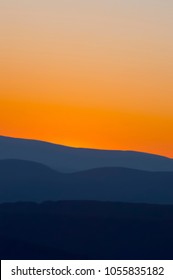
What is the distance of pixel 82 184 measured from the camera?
53062mm

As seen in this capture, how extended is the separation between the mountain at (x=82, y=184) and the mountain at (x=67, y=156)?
2.75 ft

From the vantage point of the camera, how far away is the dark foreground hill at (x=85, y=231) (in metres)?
37.3

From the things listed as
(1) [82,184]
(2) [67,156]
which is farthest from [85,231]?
(2) [67,156]

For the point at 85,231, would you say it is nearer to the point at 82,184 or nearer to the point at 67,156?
the point at 82,184

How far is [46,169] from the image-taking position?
56.2m

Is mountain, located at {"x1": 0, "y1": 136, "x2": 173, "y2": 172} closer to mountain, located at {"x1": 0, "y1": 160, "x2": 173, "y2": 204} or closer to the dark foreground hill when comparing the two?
mountain, located at {"x1": 0, "y1": 160, "x2": 173, "y2": 204}

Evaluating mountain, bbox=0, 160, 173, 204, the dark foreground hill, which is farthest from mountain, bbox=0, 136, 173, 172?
the dark foreground hill

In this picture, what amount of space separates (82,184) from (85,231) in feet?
37.8

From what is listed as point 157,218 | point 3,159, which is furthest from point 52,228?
point 3,159

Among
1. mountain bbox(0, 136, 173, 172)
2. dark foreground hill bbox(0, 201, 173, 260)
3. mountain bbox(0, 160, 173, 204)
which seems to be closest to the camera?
dark foreground hill bbox(0, 201, 173, 260)

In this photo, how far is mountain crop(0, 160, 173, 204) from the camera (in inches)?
1994

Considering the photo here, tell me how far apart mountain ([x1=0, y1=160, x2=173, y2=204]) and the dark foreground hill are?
3584 mm

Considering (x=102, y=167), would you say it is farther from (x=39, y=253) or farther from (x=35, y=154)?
(x=39, y=253)

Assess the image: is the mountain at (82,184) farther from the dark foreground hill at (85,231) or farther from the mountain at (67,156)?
the dark foreground hill at (85,231)
